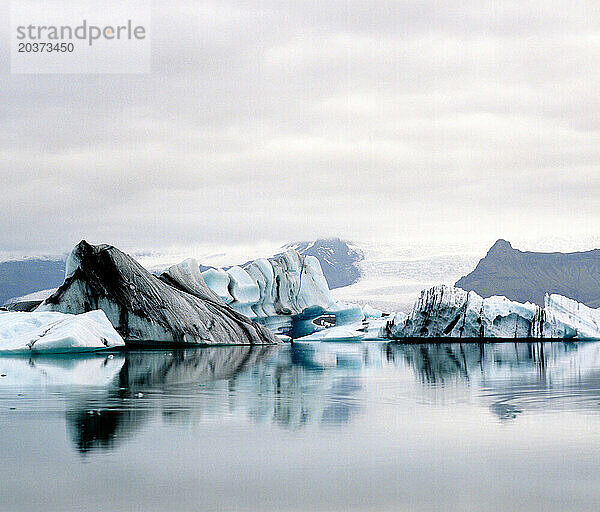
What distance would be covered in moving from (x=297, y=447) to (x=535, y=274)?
112724mm

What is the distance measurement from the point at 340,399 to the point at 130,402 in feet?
6.91

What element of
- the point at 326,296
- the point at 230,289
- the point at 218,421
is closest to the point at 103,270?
the point at 230,289

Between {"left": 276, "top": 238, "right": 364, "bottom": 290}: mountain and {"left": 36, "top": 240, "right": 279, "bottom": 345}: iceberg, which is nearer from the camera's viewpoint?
{"left": 36, "top": 240, "right": 279, "bottom": 345}: iceberg

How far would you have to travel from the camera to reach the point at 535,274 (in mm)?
113812

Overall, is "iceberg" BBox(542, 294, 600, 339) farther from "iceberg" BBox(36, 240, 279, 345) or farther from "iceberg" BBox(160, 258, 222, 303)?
"iceberg" BBox(36, 240, 279, 345)

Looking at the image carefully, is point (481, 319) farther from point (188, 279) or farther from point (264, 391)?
point (264, 391)

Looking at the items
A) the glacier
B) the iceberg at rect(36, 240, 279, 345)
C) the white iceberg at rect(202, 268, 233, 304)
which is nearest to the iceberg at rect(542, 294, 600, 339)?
the glacier

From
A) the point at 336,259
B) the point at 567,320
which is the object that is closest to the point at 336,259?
the point at 336,259

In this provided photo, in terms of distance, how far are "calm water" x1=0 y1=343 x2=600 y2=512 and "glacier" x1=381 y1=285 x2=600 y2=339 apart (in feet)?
80.9

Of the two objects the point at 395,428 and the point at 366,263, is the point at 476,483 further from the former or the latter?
the point at 366,263

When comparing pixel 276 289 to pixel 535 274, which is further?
pixel 535 274

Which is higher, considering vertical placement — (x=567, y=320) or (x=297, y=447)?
(x=567, y=320)

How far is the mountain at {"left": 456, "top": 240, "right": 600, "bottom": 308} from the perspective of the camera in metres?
110

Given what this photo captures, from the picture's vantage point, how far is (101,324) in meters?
19.5
